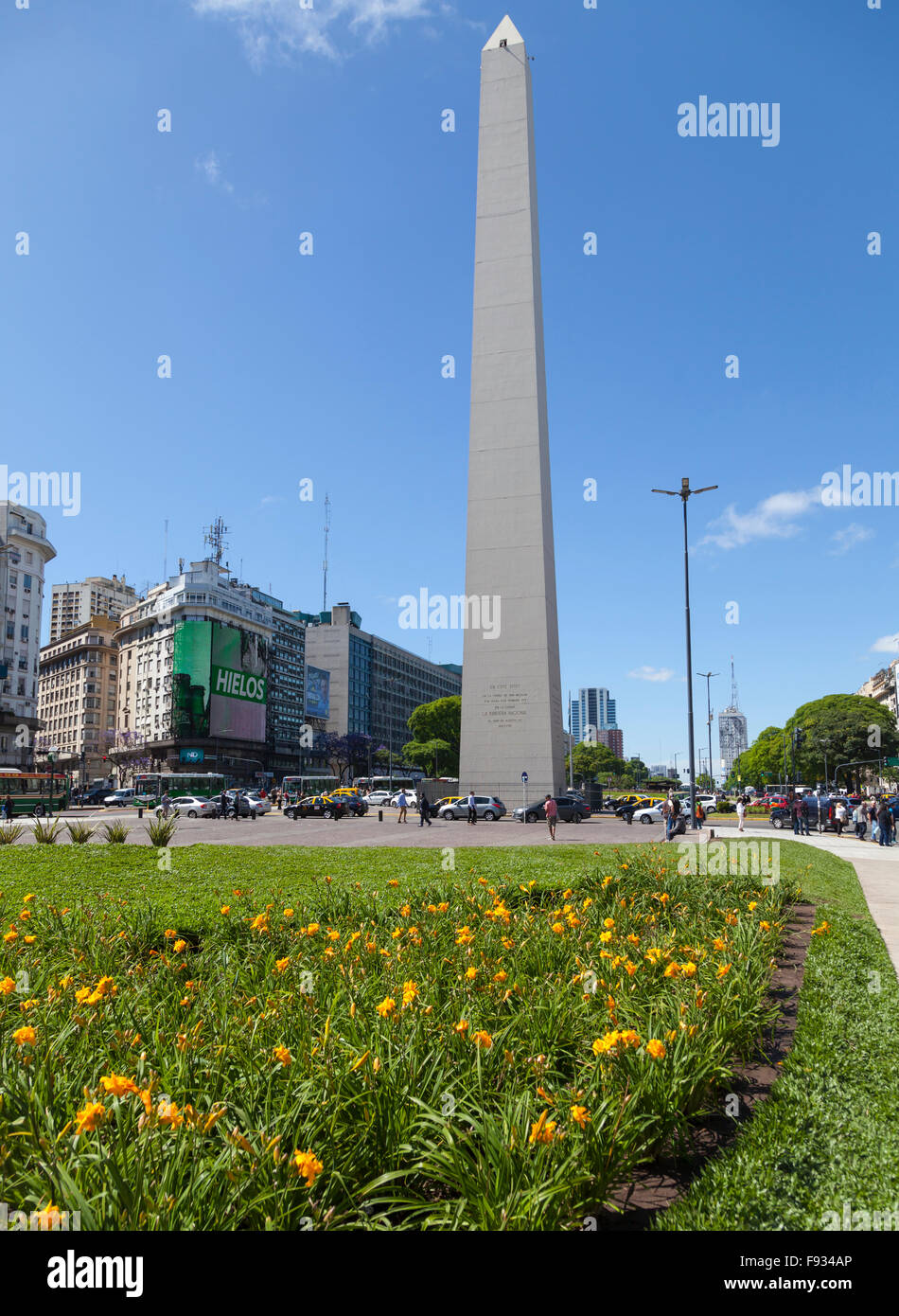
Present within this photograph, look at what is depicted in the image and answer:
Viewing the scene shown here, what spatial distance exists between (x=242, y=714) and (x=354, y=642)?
149 feet

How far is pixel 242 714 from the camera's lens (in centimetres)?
11225

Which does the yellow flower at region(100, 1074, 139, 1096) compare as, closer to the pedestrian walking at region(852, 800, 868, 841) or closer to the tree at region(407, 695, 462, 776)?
the pedestrian walking at region(852, 800, 868, 841)

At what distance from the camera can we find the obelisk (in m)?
42.9

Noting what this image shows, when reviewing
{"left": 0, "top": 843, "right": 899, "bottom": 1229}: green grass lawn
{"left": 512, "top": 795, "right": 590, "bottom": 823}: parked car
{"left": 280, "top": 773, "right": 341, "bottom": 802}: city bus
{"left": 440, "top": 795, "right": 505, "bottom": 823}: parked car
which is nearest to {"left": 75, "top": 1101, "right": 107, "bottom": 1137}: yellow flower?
{"left": 0, "top": 843, "right": 899, "bottom": 1229}: green grass lawn

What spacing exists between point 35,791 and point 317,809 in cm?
1611

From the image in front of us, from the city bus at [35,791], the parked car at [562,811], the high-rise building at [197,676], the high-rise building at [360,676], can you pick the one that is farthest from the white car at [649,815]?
→ the high-rise building at [360,676]

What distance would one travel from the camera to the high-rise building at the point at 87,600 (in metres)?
174

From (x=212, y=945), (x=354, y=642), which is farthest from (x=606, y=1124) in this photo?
(x=354, y=642)

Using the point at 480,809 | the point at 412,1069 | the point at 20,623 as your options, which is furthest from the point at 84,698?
the point at 412,1069

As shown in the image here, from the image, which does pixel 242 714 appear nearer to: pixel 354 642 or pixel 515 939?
pixel 354 642

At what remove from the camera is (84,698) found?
428 feet

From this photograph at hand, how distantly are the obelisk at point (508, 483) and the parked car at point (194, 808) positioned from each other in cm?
1616

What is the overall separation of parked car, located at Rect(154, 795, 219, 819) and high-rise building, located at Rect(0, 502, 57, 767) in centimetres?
3434

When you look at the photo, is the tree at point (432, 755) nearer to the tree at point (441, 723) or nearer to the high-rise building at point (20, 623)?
the tree at point (441, 723)
